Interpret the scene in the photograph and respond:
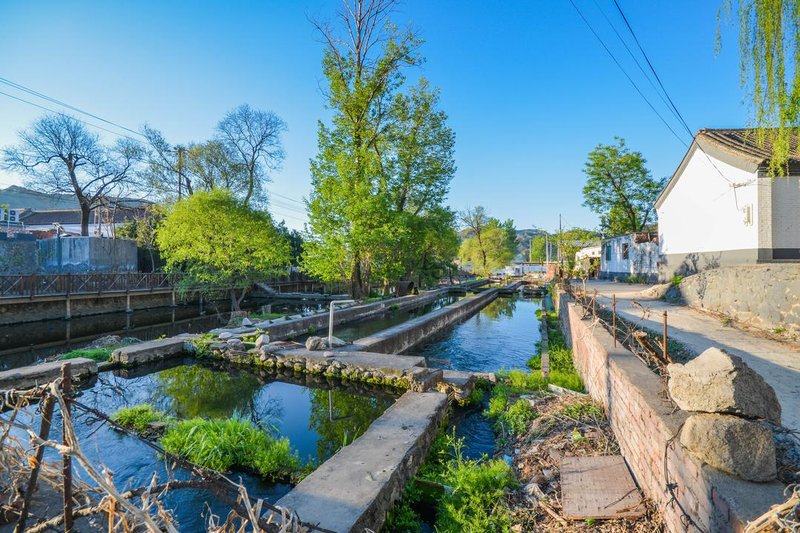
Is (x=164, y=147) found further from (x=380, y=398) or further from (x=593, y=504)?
(x=593, y=504)

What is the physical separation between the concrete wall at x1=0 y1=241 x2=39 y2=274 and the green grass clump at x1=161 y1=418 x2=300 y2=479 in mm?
21158

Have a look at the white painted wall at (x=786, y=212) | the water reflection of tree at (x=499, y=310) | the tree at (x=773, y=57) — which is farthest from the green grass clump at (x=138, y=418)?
the water reflection of tree at (x=499, y=310)

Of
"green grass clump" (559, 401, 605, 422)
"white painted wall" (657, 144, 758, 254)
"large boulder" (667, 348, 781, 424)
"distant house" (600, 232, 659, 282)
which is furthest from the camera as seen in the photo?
"distant house" (600, 232, 659, 282)

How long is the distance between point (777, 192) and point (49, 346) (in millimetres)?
22309

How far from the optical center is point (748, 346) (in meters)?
7.03

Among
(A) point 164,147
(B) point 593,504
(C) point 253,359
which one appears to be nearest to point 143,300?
(A) point 164,147

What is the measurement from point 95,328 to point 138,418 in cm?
1331

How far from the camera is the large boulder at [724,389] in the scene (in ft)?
7.97

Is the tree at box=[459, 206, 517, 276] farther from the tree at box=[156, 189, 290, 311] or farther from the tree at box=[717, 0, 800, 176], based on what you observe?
the tree at box=[717, 0, 800, 176]

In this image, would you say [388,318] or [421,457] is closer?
[421,457]

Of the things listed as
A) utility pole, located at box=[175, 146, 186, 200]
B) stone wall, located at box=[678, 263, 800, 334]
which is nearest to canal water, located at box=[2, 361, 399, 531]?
stone wall, located at box=[678, 263, 800, 334]

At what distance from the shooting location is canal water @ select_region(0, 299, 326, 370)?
37.9 ft

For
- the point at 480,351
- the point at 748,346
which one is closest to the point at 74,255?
the point at 480,351

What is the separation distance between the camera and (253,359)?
8.73m
